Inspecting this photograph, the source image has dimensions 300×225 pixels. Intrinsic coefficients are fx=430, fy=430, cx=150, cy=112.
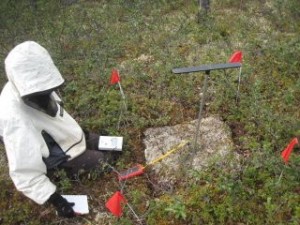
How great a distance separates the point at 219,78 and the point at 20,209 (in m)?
3.45

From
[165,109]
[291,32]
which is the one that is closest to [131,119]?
[165,109]

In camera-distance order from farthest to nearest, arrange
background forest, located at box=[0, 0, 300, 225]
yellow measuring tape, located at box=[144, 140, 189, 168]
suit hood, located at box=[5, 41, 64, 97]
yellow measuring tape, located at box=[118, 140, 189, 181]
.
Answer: yellow measuring tape, located at box=[144, 140, 189, 168], yellow measuring tape, located at box=[118, 140, 189, 181], background forest, located at box=[0, 0, 300, 225], suit hood, located at box=[5, 41, 64, 97]

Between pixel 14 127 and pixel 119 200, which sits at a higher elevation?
pixel 14 127

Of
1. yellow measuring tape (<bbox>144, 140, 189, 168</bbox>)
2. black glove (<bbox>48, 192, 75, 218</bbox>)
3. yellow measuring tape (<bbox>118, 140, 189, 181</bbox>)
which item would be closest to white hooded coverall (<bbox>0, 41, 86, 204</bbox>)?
black glove (<bbox>48, 192, 75, 218</bbox>)

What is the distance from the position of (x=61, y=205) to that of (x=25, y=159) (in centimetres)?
73

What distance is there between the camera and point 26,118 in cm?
448

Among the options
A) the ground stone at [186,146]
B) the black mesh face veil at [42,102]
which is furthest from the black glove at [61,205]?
the ground stone at [186,146]

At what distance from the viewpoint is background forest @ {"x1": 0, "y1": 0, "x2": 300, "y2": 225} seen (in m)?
4.85

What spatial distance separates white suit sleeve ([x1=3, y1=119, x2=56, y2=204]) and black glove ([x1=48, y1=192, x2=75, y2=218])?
0.48 feet

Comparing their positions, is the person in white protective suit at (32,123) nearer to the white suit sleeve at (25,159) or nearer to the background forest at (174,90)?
the white suit sleeve at (25,159)

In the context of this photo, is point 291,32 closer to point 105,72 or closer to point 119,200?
point 105,72

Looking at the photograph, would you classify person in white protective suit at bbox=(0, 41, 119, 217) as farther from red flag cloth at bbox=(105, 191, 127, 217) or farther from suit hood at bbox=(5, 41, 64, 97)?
red flag cloth at bbox=(105, 191, 127, 217)

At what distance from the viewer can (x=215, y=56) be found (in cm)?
719

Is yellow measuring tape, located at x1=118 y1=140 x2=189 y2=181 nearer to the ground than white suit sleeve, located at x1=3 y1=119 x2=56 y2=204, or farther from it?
nearer to the ground
